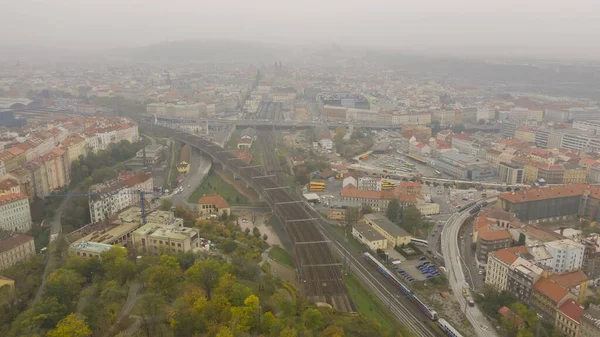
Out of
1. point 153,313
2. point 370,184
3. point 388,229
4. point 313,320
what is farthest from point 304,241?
point 153,313

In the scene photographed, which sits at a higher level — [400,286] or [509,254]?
[509,254]

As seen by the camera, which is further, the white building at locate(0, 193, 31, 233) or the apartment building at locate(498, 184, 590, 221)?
the apartment building at locate(498, 184, 590, 221)

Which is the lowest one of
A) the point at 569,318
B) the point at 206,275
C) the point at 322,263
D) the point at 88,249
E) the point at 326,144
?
the point at 322,263

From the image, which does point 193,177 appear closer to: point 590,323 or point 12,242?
point 12,242

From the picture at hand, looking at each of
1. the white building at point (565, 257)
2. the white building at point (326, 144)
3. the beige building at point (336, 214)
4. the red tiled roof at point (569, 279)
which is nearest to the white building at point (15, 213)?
the beige building at point (336, 214)

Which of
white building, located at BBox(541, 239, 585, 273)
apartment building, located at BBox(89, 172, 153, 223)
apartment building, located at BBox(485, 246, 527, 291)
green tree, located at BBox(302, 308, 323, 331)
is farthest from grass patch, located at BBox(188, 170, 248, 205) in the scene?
white building, located at BBox(541, 239, 585, 273)

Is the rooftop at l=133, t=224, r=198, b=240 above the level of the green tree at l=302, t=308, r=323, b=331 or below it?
above

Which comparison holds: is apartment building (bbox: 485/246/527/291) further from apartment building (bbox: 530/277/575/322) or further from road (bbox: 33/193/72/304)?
road (bbox: 33/193/72/304)
